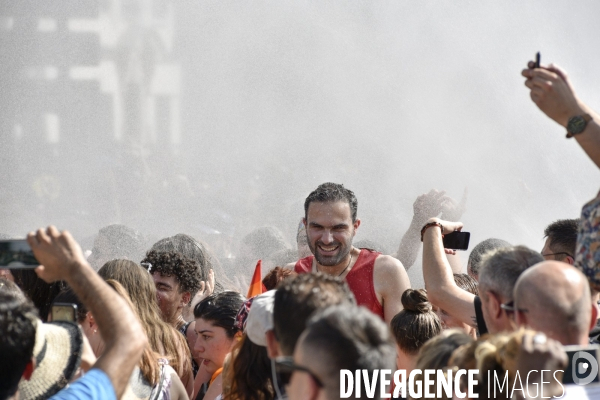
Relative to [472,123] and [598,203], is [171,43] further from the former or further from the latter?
[598,203]

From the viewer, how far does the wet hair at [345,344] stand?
134 cm

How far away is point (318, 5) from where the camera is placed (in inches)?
338

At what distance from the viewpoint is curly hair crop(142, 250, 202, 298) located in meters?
3.44

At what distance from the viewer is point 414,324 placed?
2.68 m

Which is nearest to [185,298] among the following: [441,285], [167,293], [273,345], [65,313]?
[167,293]

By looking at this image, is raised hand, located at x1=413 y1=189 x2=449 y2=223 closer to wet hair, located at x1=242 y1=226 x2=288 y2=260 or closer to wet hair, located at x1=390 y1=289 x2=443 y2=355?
wet hair, located at x1=242 y1=226 x2=288 y2=260

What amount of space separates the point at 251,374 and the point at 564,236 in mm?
1495

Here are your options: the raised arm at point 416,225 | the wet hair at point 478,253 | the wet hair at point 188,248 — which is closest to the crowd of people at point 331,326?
the wet hair at point 478,253

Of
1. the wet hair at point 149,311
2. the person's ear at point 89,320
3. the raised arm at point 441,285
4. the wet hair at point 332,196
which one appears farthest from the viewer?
the wet hair at point 332,196

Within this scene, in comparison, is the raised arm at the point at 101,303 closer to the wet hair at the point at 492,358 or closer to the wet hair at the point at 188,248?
the wet hair at the point at 492,358

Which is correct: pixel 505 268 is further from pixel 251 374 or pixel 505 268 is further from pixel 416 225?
pixel 416 225

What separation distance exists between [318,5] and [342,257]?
5819 millimetres

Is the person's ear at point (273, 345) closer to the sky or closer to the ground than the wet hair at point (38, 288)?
closer to the ground

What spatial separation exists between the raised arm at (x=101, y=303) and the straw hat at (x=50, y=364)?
0.50ft
